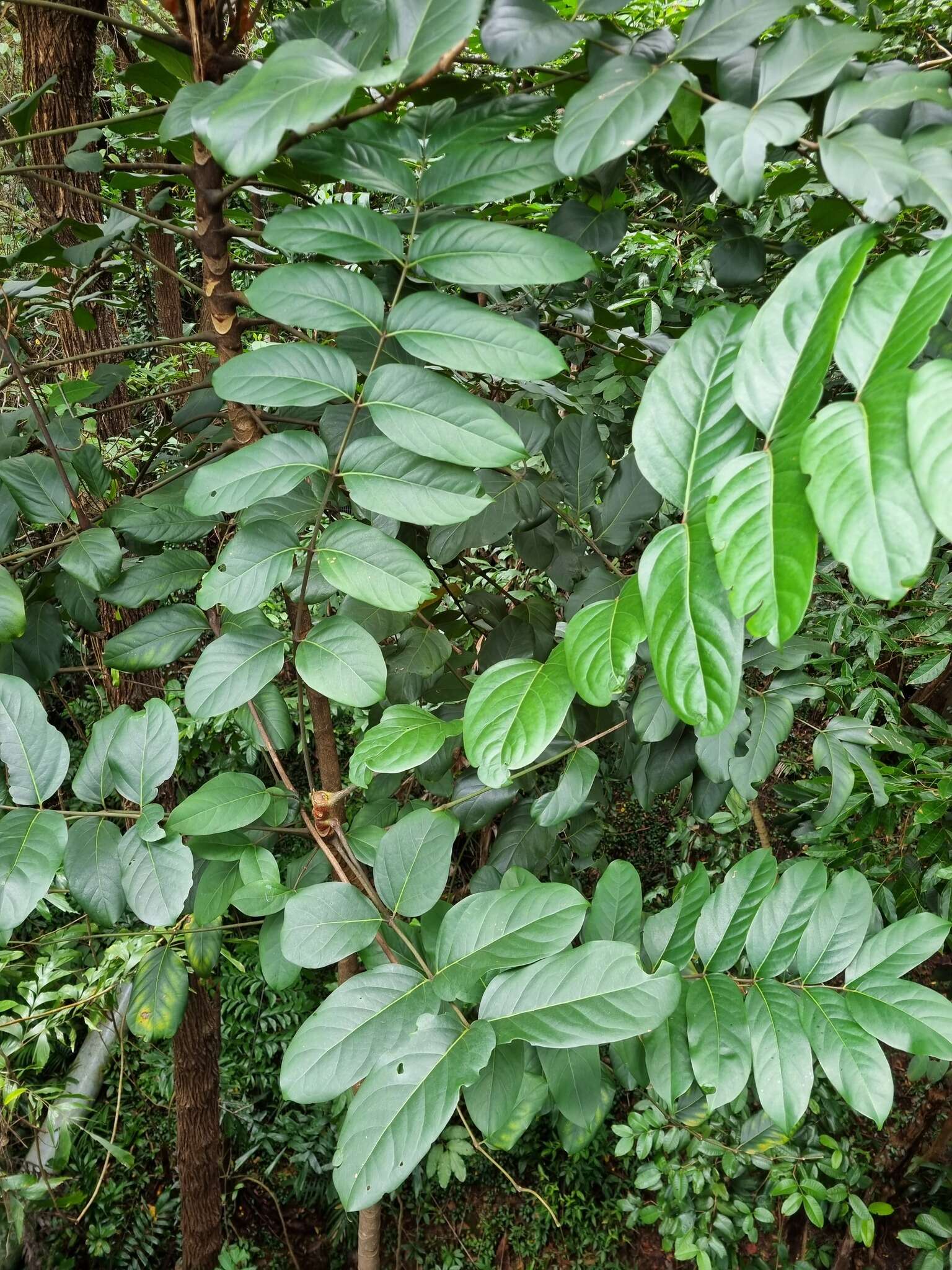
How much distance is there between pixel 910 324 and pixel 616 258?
152cm

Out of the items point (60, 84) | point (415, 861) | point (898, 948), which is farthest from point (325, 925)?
point (60, 84)

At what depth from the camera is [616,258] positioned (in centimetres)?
172

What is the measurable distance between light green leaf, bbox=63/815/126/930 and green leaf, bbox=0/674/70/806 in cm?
4

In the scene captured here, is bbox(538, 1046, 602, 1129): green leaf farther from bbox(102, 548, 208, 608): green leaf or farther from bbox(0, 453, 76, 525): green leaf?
bbox(0, 453, 76, 525): green leaf

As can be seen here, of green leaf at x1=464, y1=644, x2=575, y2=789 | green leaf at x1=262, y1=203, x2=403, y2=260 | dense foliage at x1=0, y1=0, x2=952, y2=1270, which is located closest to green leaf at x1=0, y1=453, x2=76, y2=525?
dense foliage at x1=0, y1=0, x2=952, y2=1270

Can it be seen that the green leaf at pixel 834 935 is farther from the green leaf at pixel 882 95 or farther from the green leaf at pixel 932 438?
the green leaf at pixel 882 95

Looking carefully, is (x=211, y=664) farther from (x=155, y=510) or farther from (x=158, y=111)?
(x=158, y=111)

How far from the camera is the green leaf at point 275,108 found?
378 mm

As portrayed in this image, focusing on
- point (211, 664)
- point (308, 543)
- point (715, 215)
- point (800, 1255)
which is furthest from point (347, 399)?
point (800, 1255)

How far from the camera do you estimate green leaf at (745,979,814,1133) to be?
487 mm

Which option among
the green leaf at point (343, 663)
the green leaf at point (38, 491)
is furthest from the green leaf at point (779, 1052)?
the green leaf at point (38, 491)

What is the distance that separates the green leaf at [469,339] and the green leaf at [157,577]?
0.31m

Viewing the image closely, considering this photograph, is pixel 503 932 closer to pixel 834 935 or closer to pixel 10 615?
pixel 834 935

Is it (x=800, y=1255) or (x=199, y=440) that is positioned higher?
(x=199, y=440)
